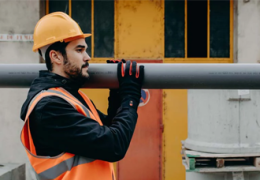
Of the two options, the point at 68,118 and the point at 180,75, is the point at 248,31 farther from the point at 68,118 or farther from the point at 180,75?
the point at 68,118

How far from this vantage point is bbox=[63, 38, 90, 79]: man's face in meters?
1.42

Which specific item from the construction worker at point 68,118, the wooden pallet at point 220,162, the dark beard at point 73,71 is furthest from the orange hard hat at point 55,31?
the wooden pallet at point 220,162

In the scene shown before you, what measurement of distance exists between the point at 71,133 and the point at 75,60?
15.3 inches

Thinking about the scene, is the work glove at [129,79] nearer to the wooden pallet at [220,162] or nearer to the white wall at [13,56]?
the wooden pallet at [220,162]

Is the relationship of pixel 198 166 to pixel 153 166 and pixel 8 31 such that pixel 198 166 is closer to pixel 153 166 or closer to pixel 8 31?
pixel 153 166

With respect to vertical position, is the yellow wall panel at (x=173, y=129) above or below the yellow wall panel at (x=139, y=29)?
below

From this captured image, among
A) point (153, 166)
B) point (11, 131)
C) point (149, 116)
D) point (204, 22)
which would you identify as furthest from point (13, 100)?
point (204, 22)

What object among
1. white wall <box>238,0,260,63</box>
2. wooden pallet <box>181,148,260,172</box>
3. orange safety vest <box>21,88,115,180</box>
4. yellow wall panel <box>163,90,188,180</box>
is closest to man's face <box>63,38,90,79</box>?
orange safety vest <box>21,88,115,180</box>

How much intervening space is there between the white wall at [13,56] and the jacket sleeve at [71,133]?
5118mm

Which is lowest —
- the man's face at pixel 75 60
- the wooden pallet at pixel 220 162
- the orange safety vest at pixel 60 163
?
the wooden pallet at pixel 220 162

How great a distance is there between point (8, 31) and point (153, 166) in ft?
14.0

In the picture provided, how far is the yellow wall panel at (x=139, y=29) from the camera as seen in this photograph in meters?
6.10

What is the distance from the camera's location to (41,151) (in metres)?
1.33

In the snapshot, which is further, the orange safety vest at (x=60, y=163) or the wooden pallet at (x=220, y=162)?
the wooden pallet at (x=220, y=162)
